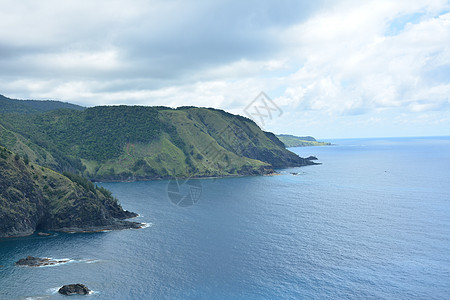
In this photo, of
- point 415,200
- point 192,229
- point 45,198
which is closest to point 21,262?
point 45,198

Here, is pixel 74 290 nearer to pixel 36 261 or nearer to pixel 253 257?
pixel 36 261

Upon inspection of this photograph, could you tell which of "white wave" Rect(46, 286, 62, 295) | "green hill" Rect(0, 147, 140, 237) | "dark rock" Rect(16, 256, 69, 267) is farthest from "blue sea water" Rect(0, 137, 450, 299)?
"green hill" Rect(0, 147, 140, 237)

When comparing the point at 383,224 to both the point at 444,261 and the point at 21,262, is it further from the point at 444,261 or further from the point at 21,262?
the point at 21,262

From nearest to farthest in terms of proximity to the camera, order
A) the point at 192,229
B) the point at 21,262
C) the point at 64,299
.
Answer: the point at 64,299 → the point at 21,262 → the point at 192,229

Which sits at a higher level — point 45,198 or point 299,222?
point 45,198

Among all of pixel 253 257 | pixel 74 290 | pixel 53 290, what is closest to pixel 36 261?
pixel 53 290

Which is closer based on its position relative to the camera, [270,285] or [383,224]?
[270,285]

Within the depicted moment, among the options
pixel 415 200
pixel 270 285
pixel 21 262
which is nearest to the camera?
pixel 270 285

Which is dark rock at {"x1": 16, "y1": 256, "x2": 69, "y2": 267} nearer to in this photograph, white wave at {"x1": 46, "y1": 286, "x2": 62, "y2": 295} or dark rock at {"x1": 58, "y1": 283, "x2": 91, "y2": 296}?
white wave at {"x1": 46, "y1": 286, "x2": 62, "y2": 295}
